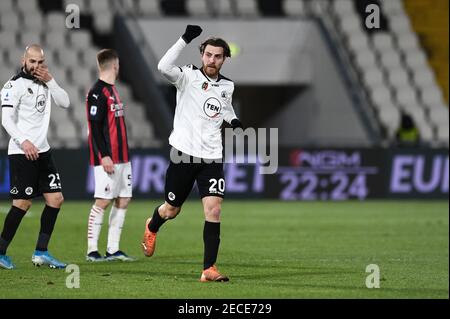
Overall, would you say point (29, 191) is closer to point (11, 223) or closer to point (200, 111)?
point (11, 223)

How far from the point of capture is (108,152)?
12.0 m

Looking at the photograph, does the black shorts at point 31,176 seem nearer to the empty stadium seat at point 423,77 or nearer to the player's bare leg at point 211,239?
the player's bare leg at point 211,239

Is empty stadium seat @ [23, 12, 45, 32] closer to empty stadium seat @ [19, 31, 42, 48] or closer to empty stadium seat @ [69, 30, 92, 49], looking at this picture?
empty stadium seat @ [19, 31, 42, 48]

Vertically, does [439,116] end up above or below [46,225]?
above

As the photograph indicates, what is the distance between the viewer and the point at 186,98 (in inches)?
411

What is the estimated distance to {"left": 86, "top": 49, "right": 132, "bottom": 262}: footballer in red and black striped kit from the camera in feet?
39.1

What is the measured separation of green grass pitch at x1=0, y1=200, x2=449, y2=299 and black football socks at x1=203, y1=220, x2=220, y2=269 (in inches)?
9.2

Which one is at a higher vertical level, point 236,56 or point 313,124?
point 236,56

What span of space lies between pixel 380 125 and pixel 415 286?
17978mm

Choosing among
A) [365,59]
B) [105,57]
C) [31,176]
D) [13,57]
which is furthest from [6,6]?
[31,176]

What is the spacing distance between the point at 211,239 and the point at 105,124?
255cm
